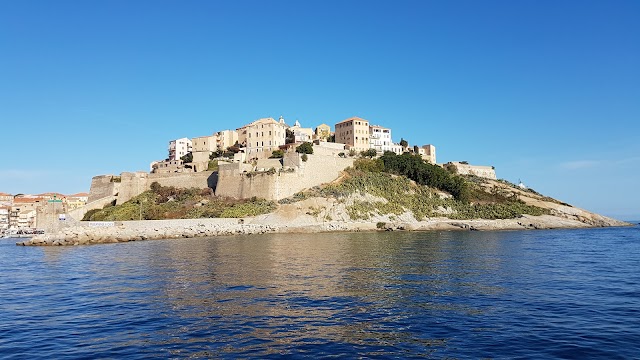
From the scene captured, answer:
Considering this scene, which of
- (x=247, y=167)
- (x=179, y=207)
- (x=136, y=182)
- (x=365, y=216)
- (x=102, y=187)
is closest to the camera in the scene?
(x=179, y=207)

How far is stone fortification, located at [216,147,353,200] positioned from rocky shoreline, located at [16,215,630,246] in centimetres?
510

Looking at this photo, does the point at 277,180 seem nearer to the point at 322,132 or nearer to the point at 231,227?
the point at 231,227

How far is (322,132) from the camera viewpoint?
85.2 metres

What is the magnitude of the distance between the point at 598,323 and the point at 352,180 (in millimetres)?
45766

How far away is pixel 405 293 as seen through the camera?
50.8 ft

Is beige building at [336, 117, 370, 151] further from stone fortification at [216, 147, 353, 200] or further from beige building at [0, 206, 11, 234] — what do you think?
beige building at [0, 206, 11, 234]

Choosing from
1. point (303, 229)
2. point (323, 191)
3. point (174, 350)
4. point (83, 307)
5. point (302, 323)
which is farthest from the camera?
point (323, 191)

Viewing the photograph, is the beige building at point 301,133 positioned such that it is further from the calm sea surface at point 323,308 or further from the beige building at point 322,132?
the calm sea surface at point 323,308

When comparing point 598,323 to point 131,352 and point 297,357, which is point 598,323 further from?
point 131,352

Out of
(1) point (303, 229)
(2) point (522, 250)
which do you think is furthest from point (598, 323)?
(1) point (303, 229)

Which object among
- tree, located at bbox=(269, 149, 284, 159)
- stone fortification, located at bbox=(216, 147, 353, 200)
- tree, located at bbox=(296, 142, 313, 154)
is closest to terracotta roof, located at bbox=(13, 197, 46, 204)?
stone fortification, located at bbox=(216, 147, 353, 200)

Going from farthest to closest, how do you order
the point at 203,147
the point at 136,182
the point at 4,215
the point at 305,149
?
the point at 4,215 → the point at 203,147 → the point at 305,149 → the point at 136,182

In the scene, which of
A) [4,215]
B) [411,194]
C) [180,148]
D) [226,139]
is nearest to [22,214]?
[4,215]

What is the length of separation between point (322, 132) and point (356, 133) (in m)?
11.5
